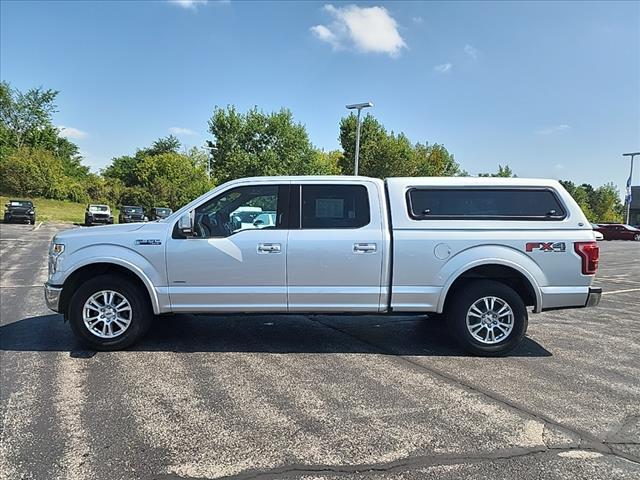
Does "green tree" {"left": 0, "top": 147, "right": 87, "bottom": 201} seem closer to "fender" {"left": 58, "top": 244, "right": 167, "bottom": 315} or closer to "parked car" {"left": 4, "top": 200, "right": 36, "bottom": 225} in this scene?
"parked car" {"left": 4, "top": 200, "right": 36, "bottom": 225}

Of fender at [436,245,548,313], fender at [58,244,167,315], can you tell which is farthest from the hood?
fender at [436,245,548,313]

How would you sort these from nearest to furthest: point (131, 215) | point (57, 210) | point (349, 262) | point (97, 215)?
point (349, 262)
point (97, 215)
point (131, 215)
point (57, 210)

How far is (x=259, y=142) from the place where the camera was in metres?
39.9

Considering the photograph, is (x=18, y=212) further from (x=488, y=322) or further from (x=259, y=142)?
(x=488, y=322)

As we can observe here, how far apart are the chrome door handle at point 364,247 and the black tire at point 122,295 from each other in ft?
7.83

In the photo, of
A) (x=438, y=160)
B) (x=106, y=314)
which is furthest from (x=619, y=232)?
(x=106, y=314)

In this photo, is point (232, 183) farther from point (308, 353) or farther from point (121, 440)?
point (121, 440)

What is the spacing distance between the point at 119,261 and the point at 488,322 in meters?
4.08

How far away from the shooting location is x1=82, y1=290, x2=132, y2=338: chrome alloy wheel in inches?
210

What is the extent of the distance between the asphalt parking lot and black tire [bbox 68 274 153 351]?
0.46 ft

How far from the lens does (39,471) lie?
2984 mm

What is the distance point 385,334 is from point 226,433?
3213 millimetres

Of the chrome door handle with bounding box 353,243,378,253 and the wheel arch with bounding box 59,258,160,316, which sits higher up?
the chrome door handle with bounding box 353,243,378,253

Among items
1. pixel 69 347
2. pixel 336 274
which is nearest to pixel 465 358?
pixel 336 274
